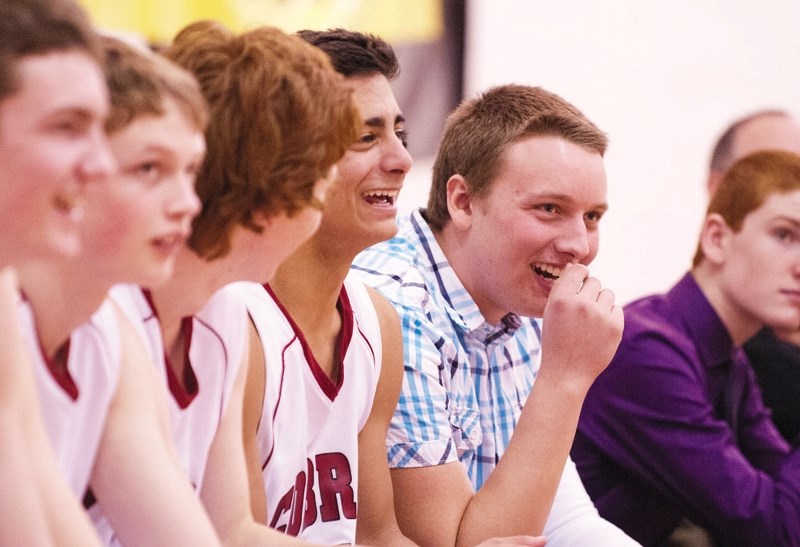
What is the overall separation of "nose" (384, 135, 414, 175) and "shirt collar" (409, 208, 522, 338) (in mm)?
261

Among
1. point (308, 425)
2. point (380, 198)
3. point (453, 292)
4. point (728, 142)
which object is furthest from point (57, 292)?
point (728, 142)

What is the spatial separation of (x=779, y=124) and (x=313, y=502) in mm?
2387

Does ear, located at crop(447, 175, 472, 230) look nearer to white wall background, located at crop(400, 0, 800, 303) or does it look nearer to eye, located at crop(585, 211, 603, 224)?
eye, located at crop(585, 211, 603, 224)

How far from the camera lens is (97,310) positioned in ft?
3.26

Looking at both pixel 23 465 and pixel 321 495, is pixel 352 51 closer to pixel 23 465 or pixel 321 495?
pixel 321 495

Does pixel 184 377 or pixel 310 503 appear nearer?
pixel 184 377

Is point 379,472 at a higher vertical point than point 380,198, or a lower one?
lower

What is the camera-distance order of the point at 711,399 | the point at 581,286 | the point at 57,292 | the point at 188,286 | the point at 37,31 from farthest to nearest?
1. the point at 711,399
2. the point at 581,286
3. the point at 188,286
4. the point at 57,292
5. the point at 37,31

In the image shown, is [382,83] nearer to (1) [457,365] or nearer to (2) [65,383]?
(1) [457,365]

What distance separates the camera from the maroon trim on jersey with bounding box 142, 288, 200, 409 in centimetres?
113

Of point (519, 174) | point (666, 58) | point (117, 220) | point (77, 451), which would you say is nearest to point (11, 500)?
point (77, 451)

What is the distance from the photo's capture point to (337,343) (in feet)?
4.99

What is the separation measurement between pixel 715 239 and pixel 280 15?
1250 mm

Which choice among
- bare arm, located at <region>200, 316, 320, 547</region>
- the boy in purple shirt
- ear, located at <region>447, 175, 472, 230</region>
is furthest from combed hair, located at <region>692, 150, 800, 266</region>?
bare arm, located at <region>200, 316, 320, 547</region>
